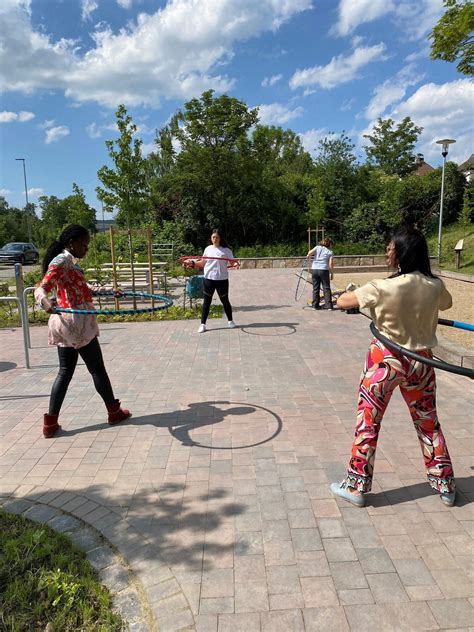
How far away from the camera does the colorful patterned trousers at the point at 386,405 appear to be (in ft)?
9.46

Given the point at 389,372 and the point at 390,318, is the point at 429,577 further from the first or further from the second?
the point at 390,318

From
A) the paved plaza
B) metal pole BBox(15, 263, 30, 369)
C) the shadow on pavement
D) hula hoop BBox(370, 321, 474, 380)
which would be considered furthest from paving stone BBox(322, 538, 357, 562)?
the shadow on pavement

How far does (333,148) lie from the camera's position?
99.2 ft

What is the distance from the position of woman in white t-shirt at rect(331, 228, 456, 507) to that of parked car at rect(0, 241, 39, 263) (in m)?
29.7

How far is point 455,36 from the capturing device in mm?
14297

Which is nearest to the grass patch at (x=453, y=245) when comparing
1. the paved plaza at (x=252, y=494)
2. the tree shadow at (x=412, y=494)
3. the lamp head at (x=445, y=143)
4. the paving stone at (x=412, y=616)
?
the lamp head at (x=445, y=143)

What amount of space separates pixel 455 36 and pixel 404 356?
15.9 meters

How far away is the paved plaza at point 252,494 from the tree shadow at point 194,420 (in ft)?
0.07

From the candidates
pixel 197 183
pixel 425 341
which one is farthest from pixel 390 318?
pixel 197 183

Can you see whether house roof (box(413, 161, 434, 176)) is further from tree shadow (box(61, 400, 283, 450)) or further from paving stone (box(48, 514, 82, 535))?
paving stone (box(48, 514, 82, 535))

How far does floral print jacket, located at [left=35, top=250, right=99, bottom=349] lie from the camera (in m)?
3.90

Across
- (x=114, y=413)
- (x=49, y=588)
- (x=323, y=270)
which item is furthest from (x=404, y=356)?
(x=323, y=270)

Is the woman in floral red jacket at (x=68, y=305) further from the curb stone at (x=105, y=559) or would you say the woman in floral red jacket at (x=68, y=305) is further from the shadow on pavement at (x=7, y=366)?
the shadow on pavement at (x=7, y=366)

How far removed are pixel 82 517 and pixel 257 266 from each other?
69.7 feet
